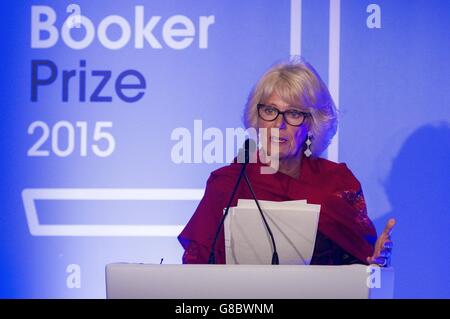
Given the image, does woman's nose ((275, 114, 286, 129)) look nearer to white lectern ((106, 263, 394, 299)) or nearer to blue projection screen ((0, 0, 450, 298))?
blue projection screen ((0, 0, 450, 298))

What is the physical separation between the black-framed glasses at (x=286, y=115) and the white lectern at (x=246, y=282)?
1149 millimetres

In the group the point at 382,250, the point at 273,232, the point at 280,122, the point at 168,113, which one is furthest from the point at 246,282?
the point at 168,113

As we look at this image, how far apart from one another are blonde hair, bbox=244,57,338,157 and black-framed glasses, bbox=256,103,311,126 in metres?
0.03

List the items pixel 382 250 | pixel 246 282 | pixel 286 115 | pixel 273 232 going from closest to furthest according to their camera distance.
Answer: pixel 246 282 < pixel 273 232 < pixel 382 250 < pixel 286 115

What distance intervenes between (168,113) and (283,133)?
0.49 metres

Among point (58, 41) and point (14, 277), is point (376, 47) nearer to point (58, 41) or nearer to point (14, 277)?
point (58, 41)

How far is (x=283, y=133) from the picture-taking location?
2.65 metres

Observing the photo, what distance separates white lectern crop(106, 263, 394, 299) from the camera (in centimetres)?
152

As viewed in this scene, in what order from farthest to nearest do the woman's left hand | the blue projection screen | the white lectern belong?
the blue projection screen < the woman's left hand < the white lectern

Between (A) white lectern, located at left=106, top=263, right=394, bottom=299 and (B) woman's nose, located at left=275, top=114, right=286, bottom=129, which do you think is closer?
(A) white lectern, located at left=106, top=263, right=394, bottom=299

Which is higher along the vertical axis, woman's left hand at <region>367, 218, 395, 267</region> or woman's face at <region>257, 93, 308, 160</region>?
woman's face at <region>257, 93, 308, 160</region>

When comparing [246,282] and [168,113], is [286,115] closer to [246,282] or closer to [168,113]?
Answer: [168,113]

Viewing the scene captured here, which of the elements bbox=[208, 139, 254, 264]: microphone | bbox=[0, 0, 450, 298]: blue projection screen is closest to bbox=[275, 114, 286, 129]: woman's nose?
bbox=[0, 0, 450, 298]: blue projection screen

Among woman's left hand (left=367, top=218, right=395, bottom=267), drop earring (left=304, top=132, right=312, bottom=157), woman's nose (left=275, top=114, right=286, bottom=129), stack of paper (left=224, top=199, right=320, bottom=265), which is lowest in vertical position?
woman's left hand (left=367, top=218, right=395, bottom=267)
